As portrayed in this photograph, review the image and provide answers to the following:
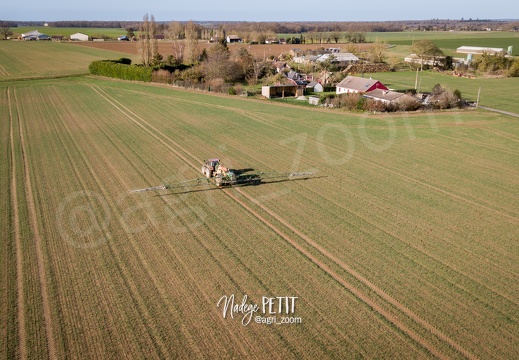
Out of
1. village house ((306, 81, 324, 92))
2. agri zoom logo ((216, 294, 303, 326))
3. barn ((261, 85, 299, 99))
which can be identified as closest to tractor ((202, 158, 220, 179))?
agri zoom logo ((216, 294, 303, 326))

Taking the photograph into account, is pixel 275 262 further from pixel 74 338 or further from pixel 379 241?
pixel 74 338

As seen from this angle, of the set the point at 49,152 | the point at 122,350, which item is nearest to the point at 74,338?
the point at 122,350

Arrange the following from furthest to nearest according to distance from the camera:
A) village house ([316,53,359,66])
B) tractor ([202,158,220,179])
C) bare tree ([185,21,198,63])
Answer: village house ([316,53,359,66]), bare tree ([185,21,198,63]), tractor ([202,158,220,179])

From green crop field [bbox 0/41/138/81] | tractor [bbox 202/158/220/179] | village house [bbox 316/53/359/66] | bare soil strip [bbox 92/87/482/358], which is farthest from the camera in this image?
village house [bbox 316/53/359/66]

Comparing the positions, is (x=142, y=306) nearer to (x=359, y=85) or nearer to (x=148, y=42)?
(x=359, y=85)

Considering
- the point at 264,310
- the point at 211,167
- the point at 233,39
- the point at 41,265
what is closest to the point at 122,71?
the point at 211,167

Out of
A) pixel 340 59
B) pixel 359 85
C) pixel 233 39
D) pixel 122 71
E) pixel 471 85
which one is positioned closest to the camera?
pixel 359 85

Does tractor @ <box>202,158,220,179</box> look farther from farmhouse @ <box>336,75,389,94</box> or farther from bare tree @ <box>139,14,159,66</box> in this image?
bare tree @ <box>139,14,159,66</box>
